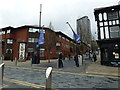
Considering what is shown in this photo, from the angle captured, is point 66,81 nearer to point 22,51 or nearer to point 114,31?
point 114,31

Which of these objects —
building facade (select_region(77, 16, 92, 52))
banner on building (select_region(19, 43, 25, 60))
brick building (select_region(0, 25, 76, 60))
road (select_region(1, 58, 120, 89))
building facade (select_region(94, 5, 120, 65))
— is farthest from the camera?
brick building (select_region(0, 25, 76, 60))

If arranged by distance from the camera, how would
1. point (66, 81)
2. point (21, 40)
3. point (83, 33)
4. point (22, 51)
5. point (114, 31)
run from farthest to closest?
1. point (21, 40)
2. point (83, 33)
3. point (22, 51)
4. point (114, 31)
5. point (66, 81)

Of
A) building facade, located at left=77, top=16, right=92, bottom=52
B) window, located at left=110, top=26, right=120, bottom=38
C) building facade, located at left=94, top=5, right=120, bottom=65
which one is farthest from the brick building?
window, located at left=110, top=26, right=120, bottom=38

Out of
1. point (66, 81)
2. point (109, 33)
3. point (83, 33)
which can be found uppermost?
point (83, 33)

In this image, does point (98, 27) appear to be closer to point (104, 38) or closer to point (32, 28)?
point (104, 38)

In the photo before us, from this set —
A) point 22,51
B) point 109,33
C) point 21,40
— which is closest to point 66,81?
point 109,33

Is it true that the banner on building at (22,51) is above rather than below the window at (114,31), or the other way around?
below

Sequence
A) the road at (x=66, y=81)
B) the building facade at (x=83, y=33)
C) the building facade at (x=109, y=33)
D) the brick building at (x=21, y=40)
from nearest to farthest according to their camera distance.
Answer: the road at (x=66, y=81) → the building facade at (x=109, y=33) → the building facade at (x=83, y=33) → the brick building at (x=21, y=40)

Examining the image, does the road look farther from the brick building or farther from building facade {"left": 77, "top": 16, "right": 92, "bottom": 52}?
the brick building

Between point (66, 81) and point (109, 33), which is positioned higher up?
point (109, 33)

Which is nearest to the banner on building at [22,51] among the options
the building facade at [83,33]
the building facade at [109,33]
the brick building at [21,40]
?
the brick building at [21,40]

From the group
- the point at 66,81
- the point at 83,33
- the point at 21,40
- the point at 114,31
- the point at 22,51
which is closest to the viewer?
the point at 66,81

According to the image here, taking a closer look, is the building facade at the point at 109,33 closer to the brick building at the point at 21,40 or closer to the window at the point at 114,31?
the window at the point at 114,31

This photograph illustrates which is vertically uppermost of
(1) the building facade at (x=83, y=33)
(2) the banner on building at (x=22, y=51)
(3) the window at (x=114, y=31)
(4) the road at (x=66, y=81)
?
(1) the building facade at (x=83, y=33)
